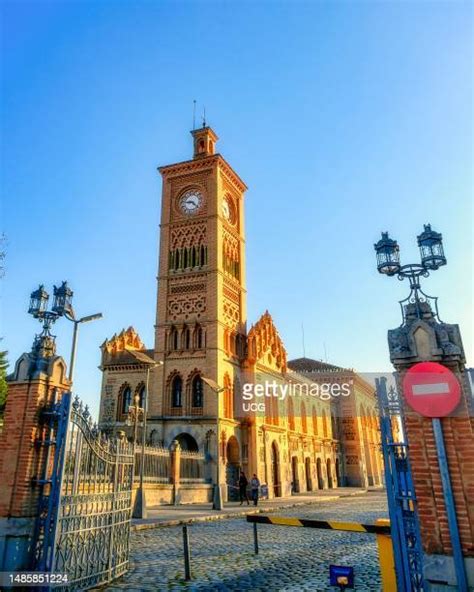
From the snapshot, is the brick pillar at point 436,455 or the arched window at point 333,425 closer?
the brick pillar at point 436,455

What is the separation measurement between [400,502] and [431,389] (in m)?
1.55

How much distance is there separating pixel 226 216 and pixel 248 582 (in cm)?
3413

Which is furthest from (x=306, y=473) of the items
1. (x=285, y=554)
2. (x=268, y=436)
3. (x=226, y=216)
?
(x=285, y=554)

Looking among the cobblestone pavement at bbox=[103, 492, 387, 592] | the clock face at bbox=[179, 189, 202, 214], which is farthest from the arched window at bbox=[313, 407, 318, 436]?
the cobblestone pavement at bbox=[103, 492, 387, 592]

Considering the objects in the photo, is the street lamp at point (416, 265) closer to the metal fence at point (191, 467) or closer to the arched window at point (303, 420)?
the metal fence at point (191, 467)

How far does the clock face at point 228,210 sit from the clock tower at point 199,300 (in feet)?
0.33

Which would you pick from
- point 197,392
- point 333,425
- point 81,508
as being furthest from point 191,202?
point 333,425

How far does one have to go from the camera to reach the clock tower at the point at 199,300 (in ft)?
101

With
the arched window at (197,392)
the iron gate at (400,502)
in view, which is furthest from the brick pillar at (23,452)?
the arched window at (197,392)

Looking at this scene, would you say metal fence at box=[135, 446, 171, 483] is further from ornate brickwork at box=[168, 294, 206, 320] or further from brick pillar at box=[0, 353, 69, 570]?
brick pillar at box=[0, 353, 69, 570]

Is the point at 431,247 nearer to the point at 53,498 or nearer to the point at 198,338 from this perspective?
the point at 53,498

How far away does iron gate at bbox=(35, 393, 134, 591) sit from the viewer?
6746 mm

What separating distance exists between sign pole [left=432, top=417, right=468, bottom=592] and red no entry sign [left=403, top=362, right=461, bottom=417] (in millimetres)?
166

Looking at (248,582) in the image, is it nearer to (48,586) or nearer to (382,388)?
(48,586)
